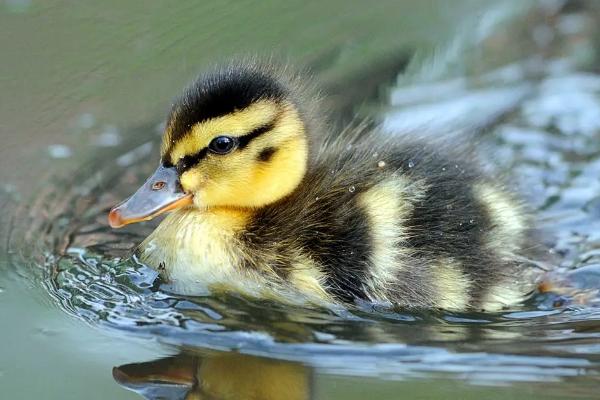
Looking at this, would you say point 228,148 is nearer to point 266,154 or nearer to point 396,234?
point 266,154

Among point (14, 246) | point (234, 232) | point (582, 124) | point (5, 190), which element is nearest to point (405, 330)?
point (234, 232)

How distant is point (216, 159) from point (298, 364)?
1.30 feet

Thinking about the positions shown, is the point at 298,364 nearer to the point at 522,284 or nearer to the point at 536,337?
the point at 536,337

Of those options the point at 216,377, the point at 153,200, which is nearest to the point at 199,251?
the point at 153,200

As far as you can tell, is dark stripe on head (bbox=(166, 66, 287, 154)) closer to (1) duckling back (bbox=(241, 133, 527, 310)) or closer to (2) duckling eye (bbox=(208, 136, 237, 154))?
(2) duckling eye (bbox=(208, 136, 237, 154))

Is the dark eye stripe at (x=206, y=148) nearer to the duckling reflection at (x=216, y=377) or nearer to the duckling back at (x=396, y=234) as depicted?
the duckling back at (x=396, y=234)

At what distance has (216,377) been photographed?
154 centimetres

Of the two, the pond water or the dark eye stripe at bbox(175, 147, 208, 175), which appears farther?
the dark eye stripe at bbox(175, 147, 208, 175)

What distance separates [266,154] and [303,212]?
11 centimetres

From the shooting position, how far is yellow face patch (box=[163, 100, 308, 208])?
1.83m

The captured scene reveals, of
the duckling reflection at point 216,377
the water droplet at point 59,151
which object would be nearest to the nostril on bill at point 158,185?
the duckling reflection at point 216,377

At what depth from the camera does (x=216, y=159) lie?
72.9 inches

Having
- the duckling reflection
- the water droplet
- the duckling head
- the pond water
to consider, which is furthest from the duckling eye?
the water droplet

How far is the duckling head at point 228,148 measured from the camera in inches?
71.2
